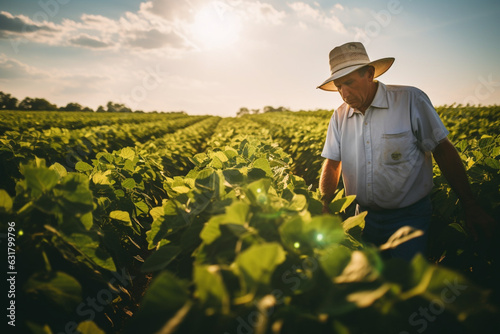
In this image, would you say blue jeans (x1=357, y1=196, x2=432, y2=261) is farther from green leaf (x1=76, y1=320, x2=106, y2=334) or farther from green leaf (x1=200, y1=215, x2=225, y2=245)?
green leaf (x1=76, y1=320, x2=106, y2=334)

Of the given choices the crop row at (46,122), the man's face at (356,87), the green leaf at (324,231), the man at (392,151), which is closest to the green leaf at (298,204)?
the green leaf at (324,231)

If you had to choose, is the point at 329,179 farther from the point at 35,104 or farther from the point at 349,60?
the point at 35,104

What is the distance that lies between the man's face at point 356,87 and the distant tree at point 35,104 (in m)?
76.5

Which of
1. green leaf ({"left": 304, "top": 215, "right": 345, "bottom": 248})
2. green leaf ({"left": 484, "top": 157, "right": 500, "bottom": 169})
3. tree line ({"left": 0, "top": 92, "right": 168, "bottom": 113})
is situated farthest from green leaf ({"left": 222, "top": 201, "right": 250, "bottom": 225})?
tree line ({"left": 0, "top": 92, "right": 168, "bottom": 113})

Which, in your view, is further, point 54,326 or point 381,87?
point 381,87

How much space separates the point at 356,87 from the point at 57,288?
2316mm

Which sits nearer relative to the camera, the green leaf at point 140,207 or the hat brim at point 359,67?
the hat brim at point 359,67

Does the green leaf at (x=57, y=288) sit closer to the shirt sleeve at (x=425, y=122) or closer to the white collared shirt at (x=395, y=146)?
the white collared shirt at (x=395, y=146)

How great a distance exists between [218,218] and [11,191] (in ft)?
10.9

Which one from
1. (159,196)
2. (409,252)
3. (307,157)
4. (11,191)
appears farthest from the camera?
(307,157)

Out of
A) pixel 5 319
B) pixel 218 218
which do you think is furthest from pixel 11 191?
pixel 218 218

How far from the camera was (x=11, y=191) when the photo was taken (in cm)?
284

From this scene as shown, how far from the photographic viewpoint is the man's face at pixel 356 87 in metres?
2.15

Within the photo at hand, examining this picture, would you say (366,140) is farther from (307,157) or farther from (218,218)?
(307,157)
